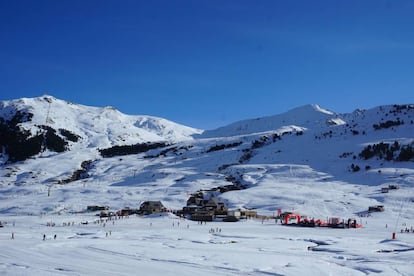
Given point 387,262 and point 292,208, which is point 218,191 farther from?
point 387,262

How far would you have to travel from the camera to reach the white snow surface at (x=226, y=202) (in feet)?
80.1

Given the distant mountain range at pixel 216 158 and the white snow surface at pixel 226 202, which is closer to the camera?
the white snow surface at pixel 226 202

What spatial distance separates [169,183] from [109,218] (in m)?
39.7

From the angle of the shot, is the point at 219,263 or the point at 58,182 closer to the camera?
the point at 219,263

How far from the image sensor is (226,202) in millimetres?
73625

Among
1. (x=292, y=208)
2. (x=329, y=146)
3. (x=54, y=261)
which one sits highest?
(x=329, y=146)

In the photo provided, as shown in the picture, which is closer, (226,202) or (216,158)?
(226,202)

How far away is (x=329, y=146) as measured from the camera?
118 metres

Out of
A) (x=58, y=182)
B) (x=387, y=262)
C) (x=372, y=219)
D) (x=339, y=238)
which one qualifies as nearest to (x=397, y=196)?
(x=372, y=219)

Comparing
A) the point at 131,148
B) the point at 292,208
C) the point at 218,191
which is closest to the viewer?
the point at 292,208

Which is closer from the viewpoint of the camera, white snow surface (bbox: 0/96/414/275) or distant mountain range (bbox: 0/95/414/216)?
white snow surface (bbox: 0/96/414/275)

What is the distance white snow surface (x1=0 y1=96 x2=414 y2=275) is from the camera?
24.4m

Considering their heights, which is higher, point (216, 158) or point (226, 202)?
point (216, 158)

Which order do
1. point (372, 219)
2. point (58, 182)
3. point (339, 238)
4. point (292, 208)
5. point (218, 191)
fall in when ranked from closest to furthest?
point (339, 238) → point (372, 219) → point (292, 208) → point (218, 191) → point (58, 182)
